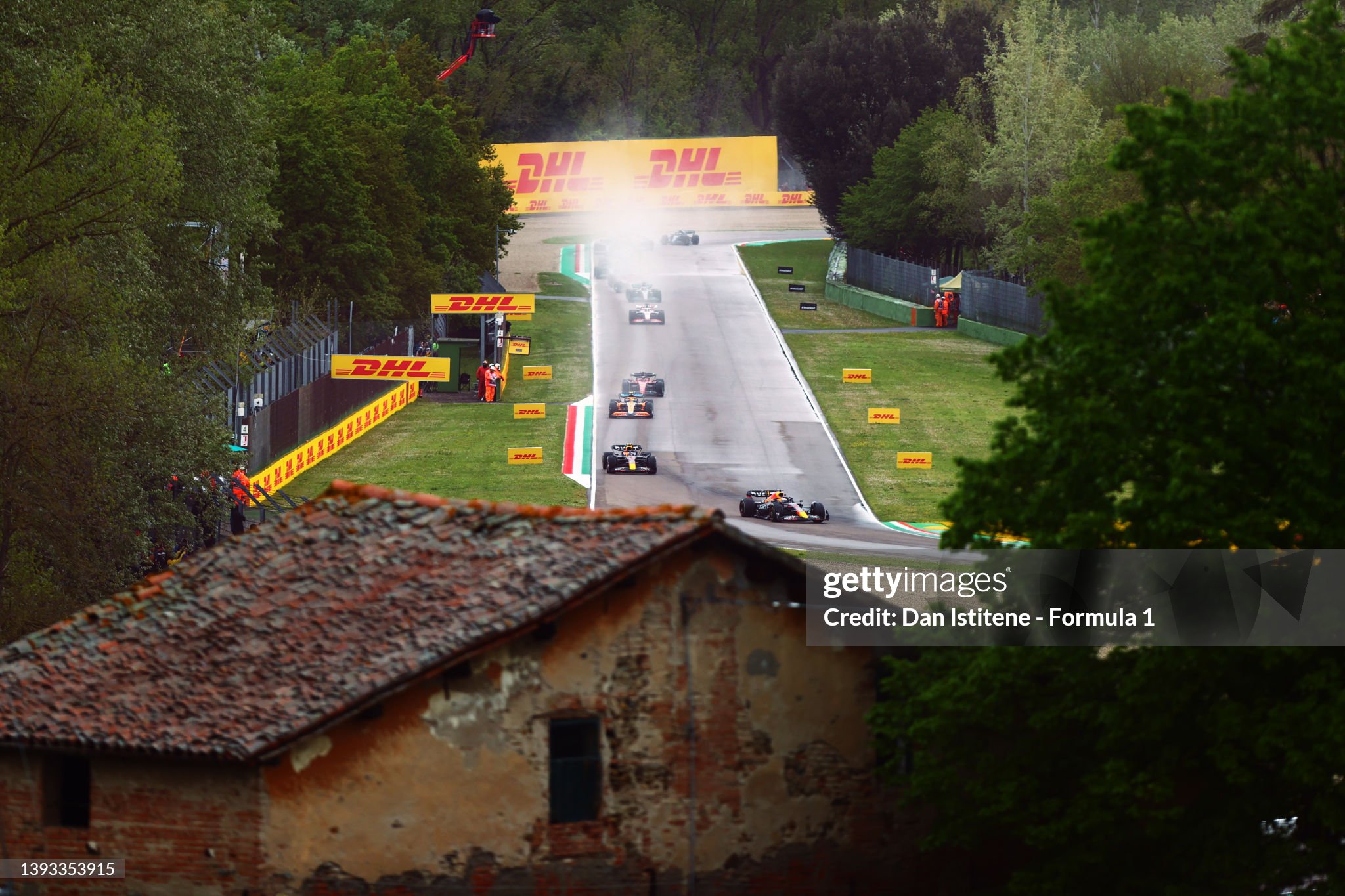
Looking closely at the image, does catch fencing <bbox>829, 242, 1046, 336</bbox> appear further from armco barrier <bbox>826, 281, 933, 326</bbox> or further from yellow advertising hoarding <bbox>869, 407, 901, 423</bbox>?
yellow advertising hoarding <bbox>869, 407, 901, 423</bbox>

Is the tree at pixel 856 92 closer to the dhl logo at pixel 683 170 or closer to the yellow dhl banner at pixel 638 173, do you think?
the dhl logo at pixel 683 170

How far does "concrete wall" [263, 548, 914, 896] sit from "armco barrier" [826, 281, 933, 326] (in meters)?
Result: 73.9

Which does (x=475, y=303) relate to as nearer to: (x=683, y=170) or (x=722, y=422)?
(x=722, y=422)

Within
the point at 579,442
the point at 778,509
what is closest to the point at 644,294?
the point at 579,442

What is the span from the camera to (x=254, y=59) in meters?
53.3

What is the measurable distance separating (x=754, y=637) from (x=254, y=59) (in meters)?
40.3

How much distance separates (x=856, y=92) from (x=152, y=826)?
96.3 m

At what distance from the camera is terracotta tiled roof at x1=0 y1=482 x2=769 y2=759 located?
17109 millimetres

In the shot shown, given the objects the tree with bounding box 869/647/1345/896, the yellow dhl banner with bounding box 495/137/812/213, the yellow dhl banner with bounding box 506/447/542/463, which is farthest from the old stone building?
the yellow dhl banner with bounding box 495/137/812/213

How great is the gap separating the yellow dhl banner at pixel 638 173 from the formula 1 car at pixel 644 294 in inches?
1230

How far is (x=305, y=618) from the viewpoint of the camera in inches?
719

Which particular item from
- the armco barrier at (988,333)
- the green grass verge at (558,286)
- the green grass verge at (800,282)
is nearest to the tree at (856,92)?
the green grass verge at (800,282)

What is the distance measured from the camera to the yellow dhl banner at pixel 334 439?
50938 mm

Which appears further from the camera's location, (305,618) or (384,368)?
(384,368)
